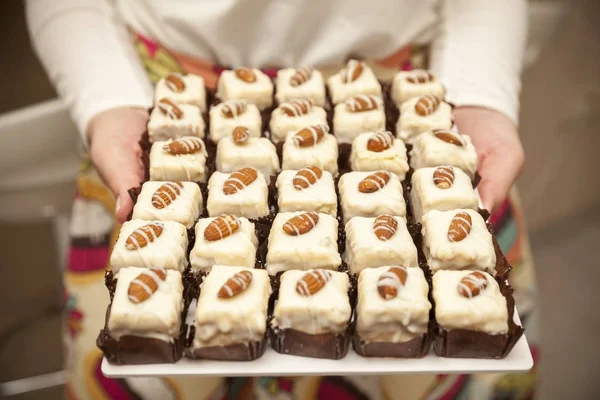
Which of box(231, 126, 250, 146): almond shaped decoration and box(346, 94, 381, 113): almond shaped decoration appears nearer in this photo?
box(231, 126, 250, 146): almond shaped decoration

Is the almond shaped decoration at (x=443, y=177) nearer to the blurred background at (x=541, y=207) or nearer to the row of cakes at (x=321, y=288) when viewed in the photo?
the row of cakes at (x=321, y=288)

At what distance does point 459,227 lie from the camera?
148 centimetres

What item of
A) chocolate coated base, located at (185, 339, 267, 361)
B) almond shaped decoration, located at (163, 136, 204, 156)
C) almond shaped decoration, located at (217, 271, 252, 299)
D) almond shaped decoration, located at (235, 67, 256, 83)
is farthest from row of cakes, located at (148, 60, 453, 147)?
chocolate coated base, located at (185, 339, 267, 361)

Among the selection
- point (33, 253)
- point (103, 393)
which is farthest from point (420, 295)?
point (33, 253)

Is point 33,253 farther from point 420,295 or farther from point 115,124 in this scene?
point 420,295

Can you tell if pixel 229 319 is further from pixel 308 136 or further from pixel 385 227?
pixel 308 136

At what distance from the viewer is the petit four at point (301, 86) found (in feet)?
6.45

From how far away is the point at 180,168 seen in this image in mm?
1696

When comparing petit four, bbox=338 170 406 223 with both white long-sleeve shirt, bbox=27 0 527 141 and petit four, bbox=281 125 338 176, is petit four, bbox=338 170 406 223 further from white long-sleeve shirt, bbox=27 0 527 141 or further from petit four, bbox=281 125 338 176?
white long-sleeve shirt, bbox=27 0 527 141

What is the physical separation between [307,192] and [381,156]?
239 millimetres

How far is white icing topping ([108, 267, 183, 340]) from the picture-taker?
4.32ft

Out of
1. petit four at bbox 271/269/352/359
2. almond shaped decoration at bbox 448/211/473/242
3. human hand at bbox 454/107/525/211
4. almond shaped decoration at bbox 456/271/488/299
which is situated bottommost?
human hand at bbox 454/107/525/211

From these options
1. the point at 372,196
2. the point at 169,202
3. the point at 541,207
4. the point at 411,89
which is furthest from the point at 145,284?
the point at 541,207

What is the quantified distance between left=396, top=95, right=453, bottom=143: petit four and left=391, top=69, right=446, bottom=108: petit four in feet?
0.22
